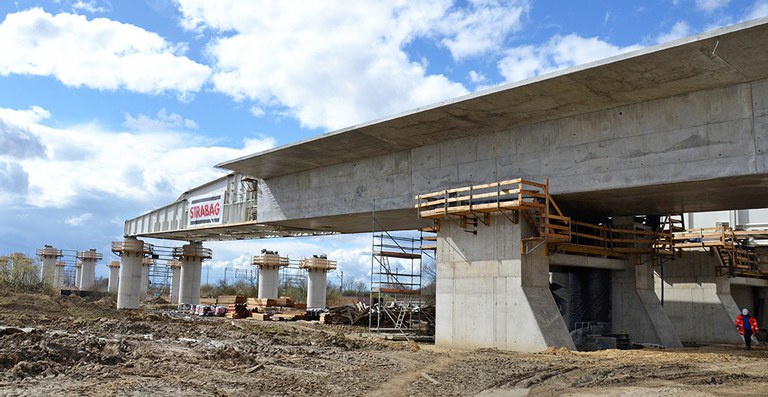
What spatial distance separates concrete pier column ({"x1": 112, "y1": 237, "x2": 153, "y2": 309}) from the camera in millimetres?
40156

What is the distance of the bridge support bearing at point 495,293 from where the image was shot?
17.7 meters

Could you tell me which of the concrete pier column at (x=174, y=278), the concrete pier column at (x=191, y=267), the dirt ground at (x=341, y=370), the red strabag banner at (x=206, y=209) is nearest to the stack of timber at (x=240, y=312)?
the red strabag banner at (x=206, y=209)

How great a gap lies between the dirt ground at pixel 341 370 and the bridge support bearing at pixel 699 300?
29.3ft

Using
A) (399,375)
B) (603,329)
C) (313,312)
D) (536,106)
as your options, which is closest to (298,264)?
(313,312)

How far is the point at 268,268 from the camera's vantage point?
164 ft

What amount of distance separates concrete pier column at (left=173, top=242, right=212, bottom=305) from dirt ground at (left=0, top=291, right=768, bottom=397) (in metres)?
25.3

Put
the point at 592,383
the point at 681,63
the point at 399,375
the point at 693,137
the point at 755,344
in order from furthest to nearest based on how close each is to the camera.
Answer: the point at 755,344, the point at 693,137, the point at 681,63, the point at 399,375, the point at 592,383

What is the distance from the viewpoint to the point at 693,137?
15594 mm

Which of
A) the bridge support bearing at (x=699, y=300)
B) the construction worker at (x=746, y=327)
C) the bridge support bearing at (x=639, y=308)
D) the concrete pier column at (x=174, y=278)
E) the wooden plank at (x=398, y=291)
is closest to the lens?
the construction worker at (x=746, y=327)

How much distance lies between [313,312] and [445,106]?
1927 centimetres

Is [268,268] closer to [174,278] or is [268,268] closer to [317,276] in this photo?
[317,276]

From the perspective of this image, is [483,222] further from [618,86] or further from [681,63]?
[681,63]

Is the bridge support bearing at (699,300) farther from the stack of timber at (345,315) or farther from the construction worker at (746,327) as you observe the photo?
the stack of timber at (345,315)

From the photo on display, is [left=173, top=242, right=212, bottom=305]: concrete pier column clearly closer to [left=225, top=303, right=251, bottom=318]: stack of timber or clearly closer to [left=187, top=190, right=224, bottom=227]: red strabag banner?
[left=225, top=303, right=251, bottom=318]: stack of timber
